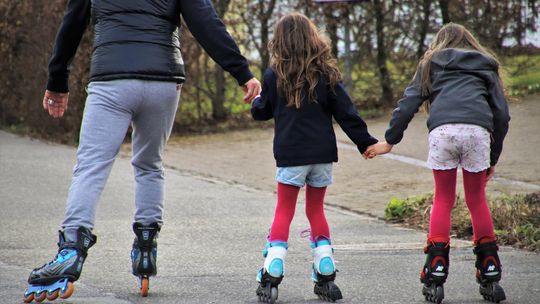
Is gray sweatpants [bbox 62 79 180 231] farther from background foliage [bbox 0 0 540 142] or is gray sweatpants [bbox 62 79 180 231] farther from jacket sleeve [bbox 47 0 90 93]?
background foliage [bbox 0 0 540 142]

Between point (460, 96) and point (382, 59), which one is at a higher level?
point (382, 59)

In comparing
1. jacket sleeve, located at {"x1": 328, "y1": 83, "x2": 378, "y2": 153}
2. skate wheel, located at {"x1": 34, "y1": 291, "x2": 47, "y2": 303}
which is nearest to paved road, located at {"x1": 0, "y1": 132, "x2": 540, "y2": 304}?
skate wheel, located at {"x1": 34, "y1": 291, "x2": 47, "y2": 303}

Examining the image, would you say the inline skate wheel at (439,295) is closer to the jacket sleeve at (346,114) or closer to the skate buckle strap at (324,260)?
the skate buckle strap at (324,260)

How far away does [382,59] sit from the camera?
16203 millimetres

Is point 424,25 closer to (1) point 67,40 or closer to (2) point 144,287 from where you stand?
(1) point 67,40

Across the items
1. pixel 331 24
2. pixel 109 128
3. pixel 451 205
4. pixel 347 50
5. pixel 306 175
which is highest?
pixel 331 24

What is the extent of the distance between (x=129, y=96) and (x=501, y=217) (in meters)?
3.35

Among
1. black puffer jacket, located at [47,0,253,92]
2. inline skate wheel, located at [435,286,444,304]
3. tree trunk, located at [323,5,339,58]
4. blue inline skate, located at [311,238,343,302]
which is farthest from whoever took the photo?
tree trunk, located at [323,5,339,58]

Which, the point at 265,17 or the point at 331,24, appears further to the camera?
the point at 331,24

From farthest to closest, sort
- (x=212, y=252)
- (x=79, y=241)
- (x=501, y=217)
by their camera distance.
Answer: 1. (x=501, y=217)
2. (x=212, y=252)
3. (x=79, y=241)

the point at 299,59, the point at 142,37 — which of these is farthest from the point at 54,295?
the point at 299,59

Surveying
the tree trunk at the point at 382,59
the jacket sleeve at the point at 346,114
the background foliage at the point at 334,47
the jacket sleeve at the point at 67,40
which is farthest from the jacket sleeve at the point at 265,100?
the tree trunk at the point at 382,59

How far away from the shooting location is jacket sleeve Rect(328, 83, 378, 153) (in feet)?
18.0

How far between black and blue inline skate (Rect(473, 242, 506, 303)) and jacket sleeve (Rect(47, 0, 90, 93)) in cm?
226
